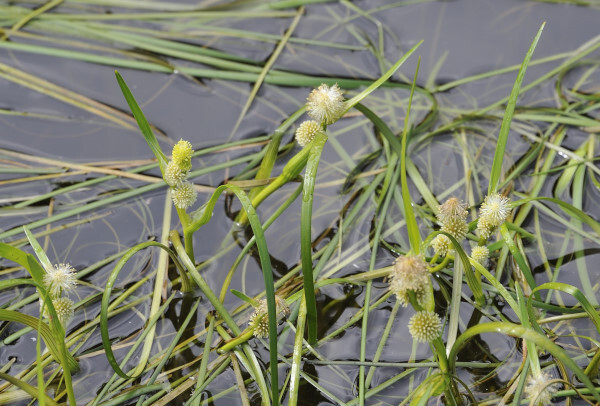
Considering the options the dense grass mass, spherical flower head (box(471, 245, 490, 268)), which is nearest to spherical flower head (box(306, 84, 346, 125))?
the dense grass mass

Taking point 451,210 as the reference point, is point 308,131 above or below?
above

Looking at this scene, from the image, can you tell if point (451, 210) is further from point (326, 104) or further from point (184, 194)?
point (184, 194)

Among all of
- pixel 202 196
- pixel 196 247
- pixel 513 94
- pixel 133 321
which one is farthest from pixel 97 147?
pixel 513 94

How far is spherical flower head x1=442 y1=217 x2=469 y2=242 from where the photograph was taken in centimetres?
160

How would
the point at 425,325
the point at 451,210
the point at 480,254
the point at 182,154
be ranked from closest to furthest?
1. the point at 425,325
2. the point at 451,210
3. the point at 182,154
4. the point at 480,254

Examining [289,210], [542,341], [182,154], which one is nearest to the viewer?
[542,341]

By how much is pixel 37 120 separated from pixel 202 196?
0.85 meters

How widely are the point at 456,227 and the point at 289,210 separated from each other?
0.81 m

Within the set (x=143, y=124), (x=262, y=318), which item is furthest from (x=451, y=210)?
(x=143, y=124)

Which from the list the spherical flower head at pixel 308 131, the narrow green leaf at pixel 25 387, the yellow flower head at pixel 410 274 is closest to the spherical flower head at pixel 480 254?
the yellow flower head at pixel 410 274

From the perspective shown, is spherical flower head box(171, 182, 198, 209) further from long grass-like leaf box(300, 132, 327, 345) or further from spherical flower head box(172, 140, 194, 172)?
long grass-like leaf box(300, 132, 327, 345)

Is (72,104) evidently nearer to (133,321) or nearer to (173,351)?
(133,321)

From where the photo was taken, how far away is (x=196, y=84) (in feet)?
8.95

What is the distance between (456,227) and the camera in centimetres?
161
